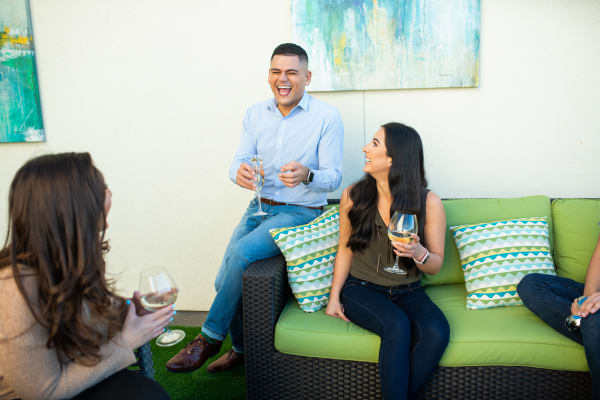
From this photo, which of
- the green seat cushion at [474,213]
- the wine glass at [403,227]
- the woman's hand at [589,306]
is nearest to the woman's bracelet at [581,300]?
the woman's hand at [589,306]

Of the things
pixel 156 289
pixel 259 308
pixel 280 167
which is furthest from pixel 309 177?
pixel 156 289

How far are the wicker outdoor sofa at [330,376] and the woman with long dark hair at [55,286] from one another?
79 centimetres

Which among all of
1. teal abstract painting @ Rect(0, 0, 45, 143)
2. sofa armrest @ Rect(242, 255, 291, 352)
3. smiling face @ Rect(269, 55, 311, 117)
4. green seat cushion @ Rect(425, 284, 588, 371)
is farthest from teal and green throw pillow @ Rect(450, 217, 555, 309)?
teal abstract painting @ Rect(0, 0, 45, 143)

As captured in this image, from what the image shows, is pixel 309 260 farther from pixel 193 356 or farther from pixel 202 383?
pixel 202 383

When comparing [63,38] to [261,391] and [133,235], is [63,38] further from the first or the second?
[261,391]

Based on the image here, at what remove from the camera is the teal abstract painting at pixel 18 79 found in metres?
3.17

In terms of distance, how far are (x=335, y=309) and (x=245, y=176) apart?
2.89ft

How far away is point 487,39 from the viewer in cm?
279

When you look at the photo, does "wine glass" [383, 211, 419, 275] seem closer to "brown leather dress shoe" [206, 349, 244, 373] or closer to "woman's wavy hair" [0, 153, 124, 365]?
"woman's wavy hair" [0, 153, 124, 365]

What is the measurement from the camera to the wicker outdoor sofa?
188 centimetres

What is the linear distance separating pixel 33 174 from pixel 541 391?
6.82ft

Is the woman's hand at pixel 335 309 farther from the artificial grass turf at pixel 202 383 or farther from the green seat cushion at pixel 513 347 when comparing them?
the artificial grass turf at pixel 202 383

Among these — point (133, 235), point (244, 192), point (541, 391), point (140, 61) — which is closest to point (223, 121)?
point (244, 192)

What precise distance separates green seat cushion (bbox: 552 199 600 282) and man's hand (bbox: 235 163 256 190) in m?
1.69
